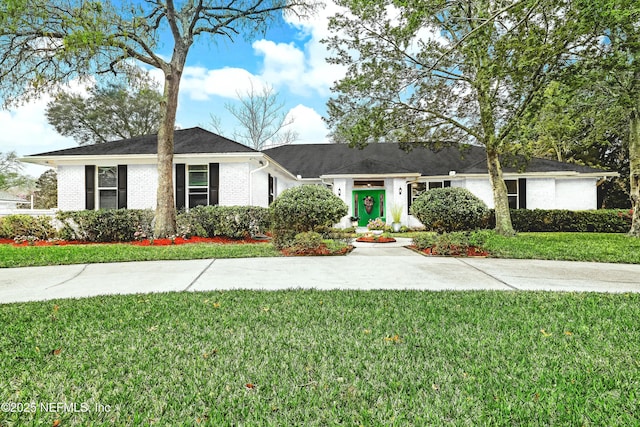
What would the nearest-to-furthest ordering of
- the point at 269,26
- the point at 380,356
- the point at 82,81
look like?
the point at 380,356
the point at 82,81
the point at 269,26

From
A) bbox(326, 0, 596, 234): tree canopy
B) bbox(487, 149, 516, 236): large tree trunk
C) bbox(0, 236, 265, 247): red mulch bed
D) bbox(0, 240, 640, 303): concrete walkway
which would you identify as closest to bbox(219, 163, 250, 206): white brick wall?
bbox(0, 236, 265, 247): red mulch bed

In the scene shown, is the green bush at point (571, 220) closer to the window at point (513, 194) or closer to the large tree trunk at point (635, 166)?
the window at point (513, 194)

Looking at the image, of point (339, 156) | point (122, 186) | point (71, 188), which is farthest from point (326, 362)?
point (339, 156)

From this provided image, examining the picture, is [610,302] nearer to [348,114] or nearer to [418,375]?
[418,375]

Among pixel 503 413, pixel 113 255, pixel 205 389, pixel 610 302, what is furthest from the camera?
pixel 113 255

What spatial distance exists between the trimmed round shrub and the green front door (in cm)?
713

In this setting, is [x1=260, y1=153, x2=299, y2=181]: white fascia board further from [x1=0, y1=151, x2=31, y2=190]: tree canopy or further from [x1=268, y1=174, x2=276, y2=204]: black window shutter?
[x1=0, y1=151, x2=31, y2=190]: tree canopy

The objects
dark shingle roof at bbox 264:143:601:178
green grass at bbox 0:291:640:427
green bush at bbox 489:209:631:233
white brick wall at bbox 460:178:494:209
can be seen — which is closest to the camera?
green grass at bbox 0:291:640:427

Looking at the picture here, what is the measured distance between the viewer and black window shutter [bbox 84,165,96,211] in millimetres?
13664

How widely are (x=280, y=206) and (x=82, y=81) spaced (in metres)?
9.28

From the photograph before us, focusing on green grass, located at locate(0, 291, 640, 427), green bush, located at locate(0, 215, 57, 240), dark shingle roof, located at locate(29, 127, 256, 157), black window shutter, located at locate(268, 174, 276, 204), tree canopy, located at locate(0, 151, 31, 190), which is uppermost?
tree canopy, located at locate(0, 151, 31, 190)

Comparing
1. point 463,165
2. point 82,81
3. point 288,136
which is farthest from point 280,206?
point 288,136

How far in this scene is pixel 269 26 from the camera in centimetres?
→ 1339

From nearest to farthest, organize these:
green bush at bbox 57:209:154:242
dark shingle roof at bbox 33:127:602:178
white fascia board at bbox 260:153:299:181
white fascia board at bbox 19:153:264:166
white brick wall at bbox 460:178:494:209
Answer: green bush at bbox 57:209:154:242 < white fascia board at bbox 19:153:264:166 < white fascia board at bbox 260:153:299:181 < dark shingle roof at bbox 33:127:602:178 < white brick wall at bbox 460:178:494:209
